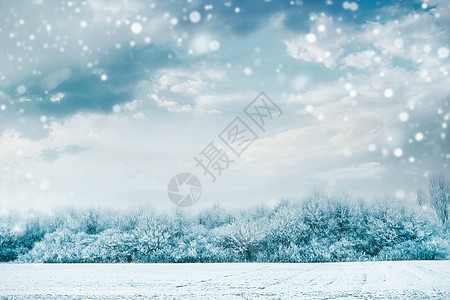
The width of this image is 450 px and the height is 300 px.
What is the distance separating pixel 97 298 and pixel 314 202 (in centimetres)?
2481

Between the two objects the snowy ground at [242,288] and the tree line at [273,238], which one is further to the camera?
the tree line at [273,238]

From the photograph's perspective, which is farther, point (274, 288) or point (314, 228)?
point (314, 228)

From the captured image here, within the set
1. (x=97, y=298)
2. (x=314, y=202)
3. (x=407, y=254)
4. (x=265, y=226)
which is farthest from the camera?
(x=314, y=202)

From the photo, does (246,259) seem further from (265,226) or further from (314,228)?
(314,228)

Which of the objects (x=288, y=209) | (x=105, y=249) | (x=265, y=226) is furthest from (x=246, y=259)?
A: (x=105, y=249)

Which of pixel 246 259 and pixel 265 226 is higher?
pixel 265 226

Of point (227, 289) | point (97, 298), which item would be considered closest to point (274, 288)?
point (227, 289)

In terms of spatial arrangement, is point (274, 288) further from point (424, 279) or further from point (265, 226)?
point (265, 226)

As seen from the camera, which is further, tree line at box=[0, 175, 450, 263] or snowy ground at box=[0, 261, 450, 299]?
tree line at box=[0, 175, 450, 263]

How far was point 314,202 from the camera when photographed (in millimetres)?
32812

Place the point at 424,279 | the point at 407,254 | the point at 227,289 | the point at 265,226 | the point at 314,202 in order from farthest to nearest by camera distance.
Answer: the point at 314,202 → the point at 265,226 → the point at 407,254 → the point at 424,279 → the point at 227,289

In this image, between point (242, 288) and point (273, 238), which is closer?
point (242, 288)

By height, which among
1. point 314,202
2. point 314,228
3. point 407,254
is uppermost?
point 314,202

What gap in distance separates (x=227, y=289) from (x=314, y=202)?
21975 millimetres
